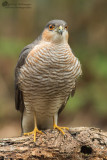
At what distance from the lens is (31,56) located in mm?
4219

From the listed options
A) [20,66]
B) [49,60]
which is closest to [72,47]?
[20,66]

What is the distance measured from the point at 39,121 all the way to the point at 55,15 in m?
4.66

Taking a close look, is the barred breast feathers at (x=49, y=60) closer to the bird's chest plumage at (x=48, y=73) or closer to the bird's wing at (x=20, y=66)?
the bird's chest plumage at (x=48, y=73)

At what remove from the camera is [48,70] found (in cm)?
414

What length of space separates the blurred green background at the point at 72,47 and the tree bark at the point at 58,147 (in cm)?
330

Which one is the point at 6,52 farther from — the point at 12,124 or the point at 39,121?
the point at 39,121

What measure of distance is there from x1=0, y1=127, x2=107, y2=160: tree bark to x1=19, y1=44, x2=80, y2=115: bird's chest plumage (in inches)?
24.0

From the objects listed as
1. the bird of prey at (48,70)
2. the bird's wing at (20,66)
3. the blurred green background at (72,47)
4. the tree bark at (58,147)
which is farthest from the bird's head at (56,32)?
the blurred green background at (72,47)

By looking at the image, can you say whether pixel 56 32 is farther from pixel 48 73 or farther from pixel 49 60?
pixel 48 73

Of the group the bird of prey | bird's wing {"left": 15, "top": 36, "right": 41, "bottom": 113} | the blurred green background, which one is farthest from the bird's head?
the blurred green background

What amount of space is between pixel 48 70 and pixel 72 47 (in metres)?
4.45

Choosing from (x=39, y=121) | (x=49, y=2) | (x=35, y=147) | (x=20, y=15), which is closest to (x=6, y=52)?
(x=20, y=15)

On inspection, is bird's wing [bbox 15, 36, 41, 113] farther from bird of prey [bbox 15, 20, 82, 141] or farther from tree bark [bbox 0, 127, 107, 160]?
tree bark [bbox 0, 127, 107, 160]

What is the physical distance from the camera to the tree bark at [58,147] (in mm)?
3768
